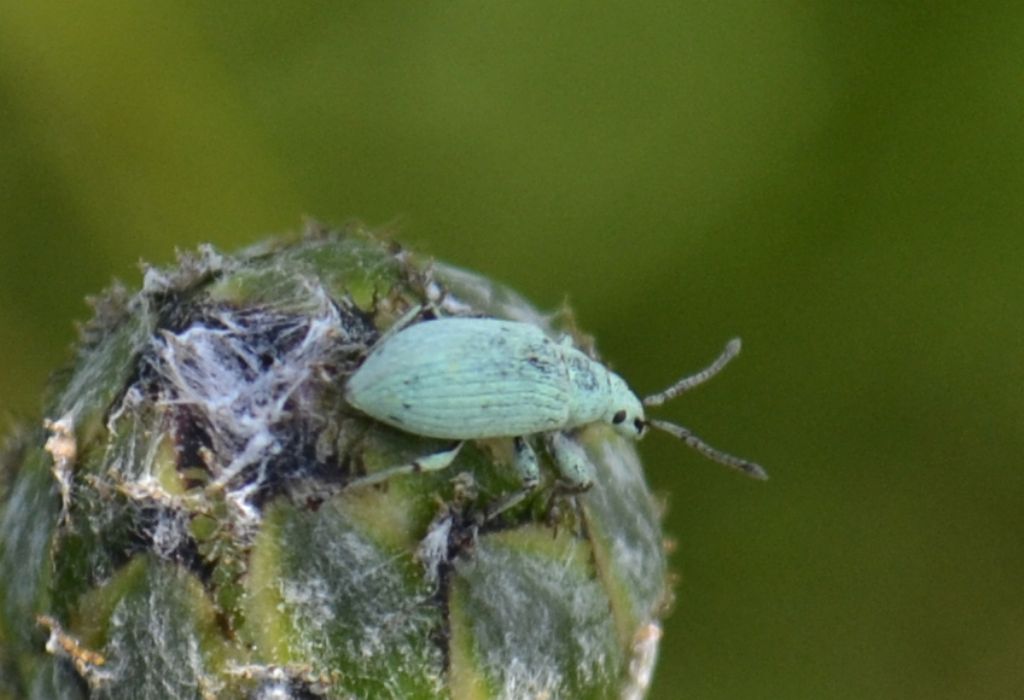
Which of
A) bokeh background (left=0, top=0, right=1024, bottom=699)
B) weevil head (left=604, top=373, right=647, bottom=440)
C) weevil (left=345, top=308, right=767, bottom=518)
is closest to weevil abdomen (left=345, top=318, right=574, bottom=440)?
weevil (left=345, top=308, right=767, bottom=518)

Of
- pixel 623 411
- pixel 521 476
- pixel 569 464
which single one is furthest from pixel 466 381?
pixel 623 411

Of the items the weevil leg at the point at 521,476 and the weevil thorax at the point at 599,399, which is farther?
the weevil thorax at the point at 599,399

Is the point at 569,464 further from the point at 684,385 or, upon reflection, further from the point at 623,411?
the point at 684,385

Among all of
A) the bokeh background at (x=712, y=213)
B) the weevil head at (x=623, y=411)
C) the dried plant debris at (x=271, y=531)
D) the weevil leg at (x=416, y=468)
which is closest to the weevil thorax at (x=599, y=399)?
the weevil head at (x=623, y=411)

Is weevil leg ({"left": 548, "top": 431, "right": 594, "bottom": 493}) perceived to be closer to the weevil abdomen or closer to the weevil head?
the weevil abdomen

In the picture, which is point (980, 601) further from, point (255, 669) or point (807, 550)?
point (255, 669)

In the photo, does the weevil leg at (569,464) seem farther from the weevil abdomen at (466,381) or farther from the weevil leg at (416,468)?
the weevil leg at (416,468)

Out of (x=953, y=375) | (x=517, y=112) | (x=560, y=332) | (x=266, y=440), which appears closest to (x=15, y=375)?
(x=517, y=112)
